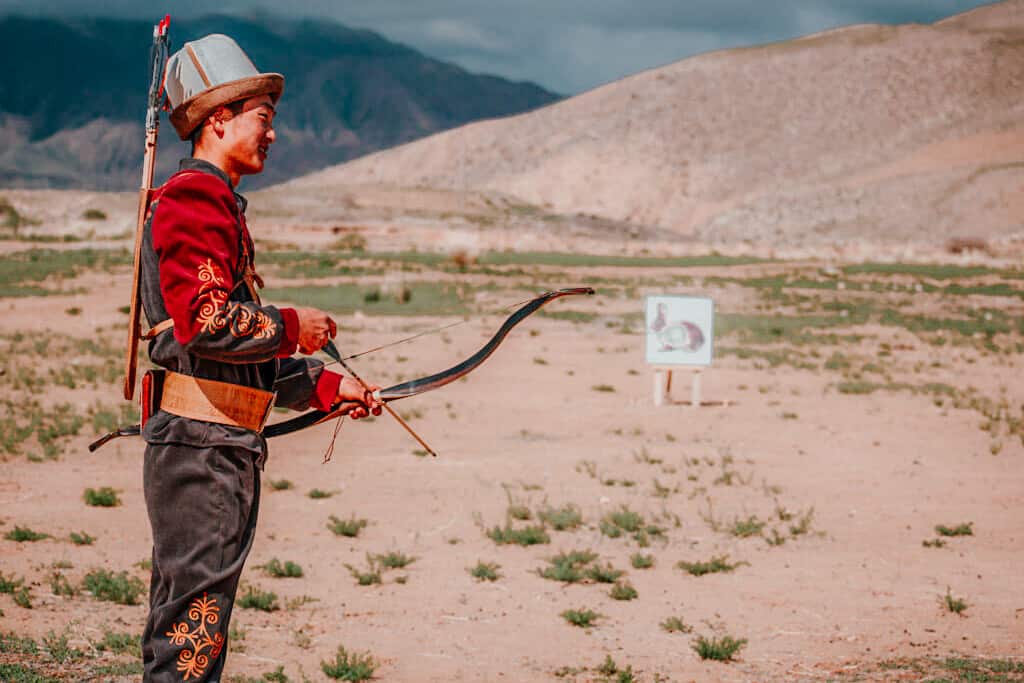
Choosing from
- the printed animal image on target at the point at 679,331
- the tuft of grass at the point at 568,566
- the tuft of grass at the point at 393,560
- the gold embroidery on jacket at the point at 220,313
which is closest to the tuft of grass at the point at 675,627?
the tuft of grass at the point at 568,566

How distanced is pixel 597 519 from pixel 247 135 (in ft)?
20.2

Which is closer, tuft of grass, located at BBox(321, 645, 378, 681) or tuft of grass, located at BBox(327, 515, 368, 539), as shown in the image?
tuft of grass, located at BBox(321, 645, 378, 681)

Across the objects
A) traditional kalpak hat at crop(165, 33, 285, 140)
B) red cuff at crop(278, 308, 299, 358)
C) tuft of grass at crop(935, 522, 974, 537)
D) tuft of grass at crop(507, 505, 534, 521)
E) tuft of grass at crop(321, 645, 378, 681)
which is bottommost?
tuft of grass at crop(321, 645, 378, 681)

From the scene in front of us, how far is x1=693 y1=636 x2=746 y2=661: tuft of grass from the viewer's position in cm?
615

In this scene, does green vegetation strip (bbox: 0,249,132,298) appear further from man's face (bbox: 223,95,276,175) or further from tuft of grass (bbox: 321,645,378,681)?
man's face (bbox: 223,95,276,175)

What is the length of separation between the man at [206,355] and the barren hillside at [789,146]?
74709 mm

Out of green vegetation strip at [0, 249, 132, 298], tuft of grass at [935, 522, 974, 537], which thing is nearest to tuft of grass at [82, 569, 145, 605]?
tuft of grass at [935, 522, 974, 537]

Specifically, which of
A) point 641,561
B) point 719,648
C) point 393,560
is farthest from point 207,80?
point 641,561

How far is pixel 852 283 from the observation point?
123ft

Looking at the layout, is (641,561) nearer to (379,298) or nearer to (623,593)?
(623,593)

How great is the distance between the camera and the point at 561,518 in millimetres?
9047

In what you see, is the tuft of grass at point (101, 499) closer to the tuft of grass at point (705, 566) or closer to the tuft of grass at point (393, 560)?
the tuft of grass at point (393, 560)

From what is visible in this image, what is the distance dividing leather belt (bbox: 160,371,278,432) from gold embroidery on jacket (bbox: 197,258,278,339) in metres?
0.27

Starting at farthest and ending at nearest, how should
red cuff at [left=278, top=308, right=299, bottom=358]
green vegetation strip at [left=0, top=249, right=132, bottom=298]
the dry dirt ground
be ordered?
green vegetation strip at [left=0, top=249, right=132, bottom=298], the dry dirt ground, red cuff at [left=278, top=308, right=299, bottom=358]
